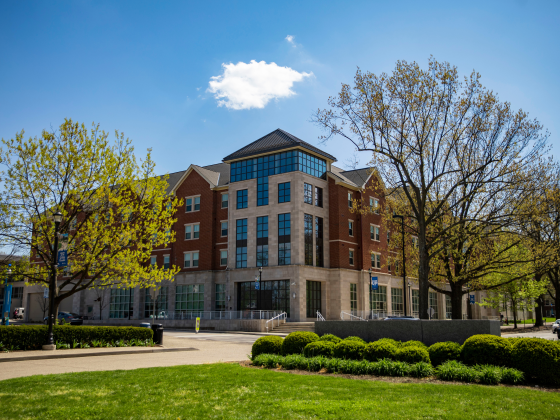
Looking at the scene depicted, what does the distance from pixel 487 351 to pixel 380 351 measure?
2.65m

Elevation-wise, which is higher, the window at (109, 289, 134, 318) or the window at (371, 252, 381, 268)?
the window at (371, 252, 381, 268)

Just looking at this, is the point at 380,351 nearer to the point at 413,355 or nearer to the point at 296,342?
the point at 413,355

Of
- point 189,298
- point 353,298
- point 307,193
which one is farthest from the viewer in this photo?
point 189,298

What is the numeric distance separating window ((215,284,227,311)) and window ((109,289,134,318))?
11059 mm

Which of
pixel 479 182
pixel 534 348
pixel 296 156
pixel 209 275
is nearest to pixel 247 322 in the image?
pixel 209 275

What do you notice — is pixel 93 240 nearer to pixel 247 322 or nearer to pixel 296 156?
pixel 247 322

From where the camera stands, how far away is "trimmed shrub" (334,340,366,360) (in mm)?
12906

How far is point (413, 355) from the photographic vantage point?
12016 mm

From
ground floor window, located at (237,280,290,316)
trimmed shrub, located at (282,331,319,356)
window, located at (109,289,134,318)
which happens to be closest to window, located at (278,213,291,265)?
ground floor window, located at (237,280,290,316)

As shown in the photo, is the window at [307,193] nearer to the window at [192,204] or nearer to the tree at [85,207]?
the window at [192,204]

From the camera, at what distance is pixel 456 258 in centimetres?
3133

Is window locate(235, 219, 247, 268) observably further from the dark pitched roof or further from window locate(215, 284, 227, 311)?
the dark pitched roof

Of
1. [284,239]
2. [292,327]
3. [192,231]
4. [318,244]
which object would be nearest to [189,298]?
[192,231]

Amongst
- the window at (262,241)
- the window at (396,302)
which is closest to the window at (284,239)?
the window at (262,241)
